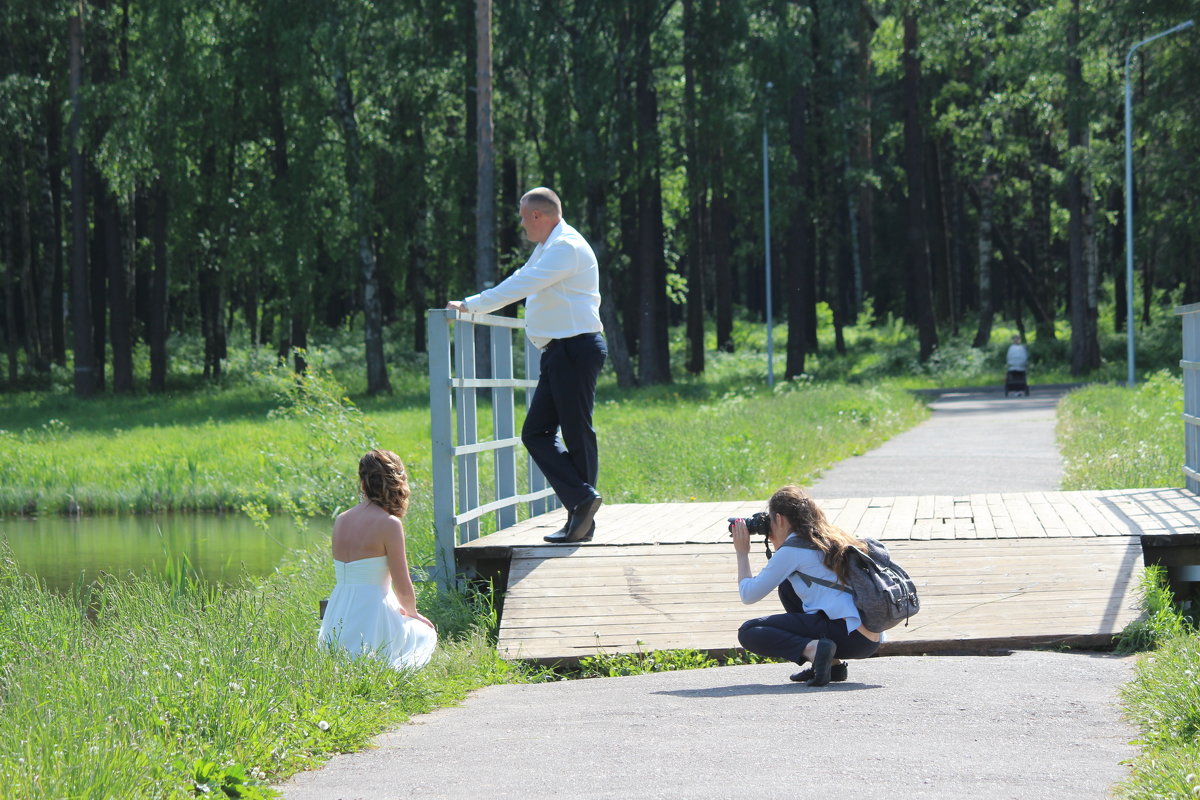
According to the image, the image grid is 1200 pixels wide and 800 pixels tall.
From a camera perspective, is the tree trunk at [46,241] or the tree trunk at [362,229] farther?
the tree trunk at [46,241]

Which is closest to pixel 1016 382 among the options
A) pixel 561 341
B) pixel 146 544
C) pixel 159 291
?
pixel 159 291

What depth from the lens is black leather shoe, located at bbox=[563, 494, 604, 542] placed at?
8.77 meters

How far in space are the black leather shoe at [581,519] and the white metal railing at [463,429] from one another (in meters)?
0.63

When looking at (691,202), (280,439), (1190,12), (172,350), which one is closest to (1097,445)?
(280,439)

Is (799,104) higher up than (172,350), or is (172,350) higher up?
(799,104)

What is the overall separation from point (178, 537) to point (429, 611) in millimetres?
9375

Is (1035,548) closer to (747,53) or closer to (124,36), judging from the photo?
(747,53)

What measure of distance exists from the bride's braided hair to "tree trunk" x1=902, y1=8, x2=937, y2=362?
1400 inches

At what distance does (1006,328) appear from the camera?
52.9 m

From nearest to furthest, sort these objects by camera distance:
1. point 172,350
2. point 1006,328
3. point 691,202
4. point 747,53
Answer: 1. point 747,53
2. point 691,202
3. point 172,350
4. point 1006,328

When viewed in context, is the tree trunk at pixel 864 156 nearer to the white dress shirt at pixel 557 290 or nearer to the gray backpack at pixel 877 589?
the white dress shirt at pixel 557 290

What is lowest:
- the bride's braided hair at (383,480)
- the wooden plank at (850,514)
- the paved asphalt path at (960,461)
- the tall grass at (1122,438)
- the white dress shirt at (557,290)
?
the paved asphalt path at (960,461)

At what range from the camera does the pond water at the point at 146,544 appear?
45.7ft

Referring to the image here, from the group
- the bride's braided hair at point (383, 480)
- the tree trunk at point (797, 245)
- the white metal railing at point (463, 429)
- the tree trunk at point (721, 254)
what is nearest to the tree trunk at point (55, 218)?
the tree trunk at point (721, 254)
